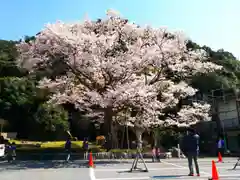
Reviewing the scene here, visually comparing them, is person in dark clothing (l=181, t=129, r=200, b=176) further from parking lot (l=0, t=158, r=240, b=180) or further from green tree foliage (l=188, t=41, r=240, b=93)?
green tree foliage (l=188, t=41, r=240, b=93)

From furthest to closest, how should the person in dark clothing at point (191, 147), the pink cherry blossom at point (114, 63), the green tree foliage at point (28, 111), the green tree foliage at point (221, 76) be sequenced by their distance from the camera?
the green tree foliage at point (221, 76) → the green tree foliage at point (28, 111) → the pink cherry blossom at point (114, 63) → the person in dark clothing at point (191, 147)

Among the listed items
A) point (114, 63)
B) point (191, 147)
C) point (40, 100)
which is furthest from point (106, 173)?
point (40, 100)

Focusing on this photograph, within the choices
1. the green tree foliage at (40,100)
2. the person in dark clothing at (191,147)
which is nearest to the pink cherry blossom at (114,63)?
the person in dark clothing at (191,147)

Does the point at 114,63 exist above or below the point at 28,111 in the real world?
above

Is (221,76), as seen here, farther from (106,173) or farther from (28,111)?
(106,173)

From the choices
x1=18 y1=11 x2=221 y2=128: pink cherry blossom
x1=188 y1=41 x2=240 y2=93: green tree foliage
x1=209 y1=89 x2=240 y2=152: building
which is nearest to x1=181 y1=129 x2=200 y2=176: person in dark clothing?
x1=18 y1=11 x2=221 y2=128: pink cherry blossom

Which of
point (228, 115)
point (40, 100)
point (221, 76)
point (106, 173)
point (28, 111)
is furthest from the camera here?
point (28, 111)

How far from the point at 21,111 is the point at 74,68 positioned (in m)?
22.0

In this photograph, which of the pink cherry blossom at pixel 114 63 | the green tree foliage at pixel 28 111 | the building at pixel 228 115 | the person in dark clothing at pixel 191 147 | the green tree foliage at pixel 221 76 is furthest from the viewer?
the green tree foliage at pixel 221 76

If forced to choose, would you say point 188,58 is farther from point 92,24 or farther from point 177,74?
point 92,24

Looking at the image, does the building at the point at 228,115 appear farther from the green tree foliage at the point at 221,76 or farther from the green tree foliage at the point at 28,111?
the green tree foliage at the point at 28,111

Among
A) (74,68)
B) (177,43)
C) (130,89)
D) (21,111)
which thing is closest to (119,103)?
(130,89)

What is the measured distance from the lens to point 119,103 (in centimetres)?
1989

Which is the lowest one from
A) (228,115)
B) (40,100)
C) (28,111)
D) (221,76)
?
(228,115)
